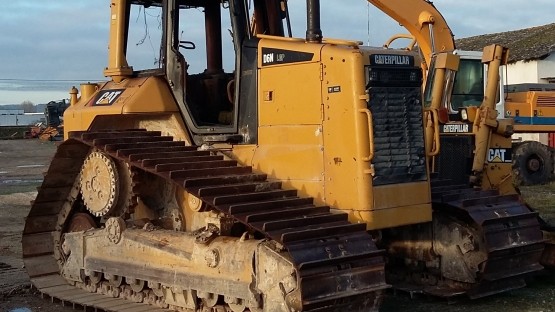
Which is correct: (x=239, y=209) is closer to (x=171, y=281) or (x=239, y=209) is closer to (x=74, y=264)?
(x=171, y=281)

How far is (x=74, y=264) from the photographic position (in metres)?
8.61

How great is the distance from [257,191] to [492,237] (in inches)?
95.7

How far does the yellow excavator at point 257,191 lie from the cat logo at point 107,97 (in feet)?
0.14

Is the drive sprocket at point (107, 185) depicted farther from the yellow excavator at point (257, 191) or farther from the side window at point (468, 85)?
the side window at point (468, 85)

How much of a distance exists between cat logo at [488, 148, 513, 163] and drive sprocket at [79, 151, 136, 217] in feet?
→ 20.4

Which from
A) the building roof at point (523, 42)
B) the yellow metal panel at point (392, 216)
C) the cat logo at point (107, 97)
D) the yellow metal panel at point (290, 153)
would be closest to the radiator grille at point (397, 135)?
the yellow metal panel at point (392, 216)

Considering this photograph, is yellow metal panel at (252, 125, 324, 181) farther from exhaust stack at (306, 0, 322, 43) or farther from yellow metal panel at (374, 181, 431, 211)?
exhaust stack at (306, 0, 322, 43)

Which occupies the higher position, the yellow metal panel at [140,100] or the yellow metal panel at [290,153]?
the yellow metal panel at [140,100]

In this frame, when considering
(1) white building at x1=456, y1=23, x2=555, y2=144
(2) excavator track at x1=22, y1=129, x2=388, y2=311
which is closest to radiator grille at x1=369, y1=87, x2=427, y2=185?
(2) excavator track at x1=22, y1=129, x2=388, y2=311

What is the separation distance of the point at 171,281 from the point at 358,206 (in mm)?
1945

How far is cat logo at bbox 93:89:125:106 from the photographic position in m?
8.13

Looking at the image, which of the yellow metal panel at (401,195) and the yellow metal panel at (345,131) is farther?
the yellow metal panel at (401,195)

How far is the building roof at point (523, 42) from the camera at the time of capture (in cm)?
3177

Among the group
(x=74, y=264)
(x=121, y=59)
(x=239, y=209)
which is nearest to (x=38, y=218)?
(x=74, y=264)
